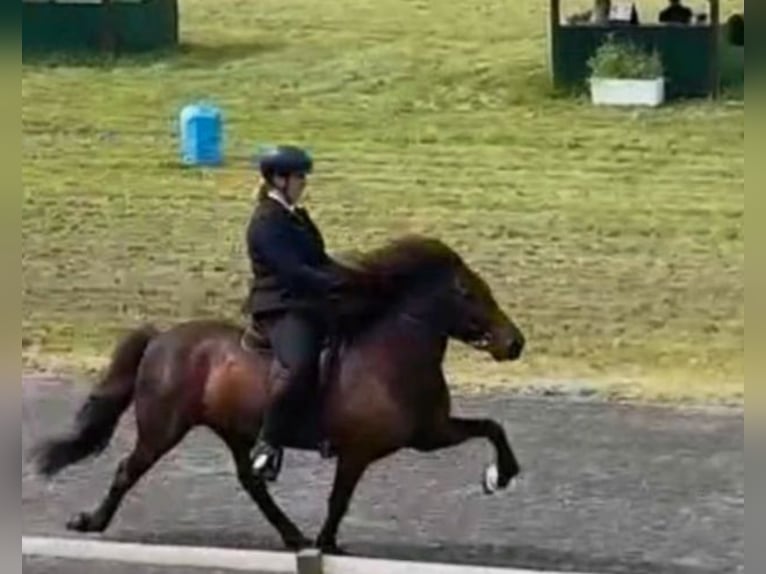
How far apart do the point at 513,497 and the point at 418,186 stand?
234 inches

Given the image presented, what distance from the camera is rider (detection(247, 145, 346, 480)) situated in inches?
247

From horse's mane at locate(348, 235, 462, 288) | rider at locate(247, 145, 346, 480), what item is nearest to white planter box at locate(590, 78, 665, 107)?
horse's mane at locate(348, 235, 462, 288)

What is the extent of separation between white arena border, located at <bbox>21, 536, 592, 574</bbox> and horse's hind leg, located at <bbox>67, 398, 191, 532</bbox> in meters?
0.41

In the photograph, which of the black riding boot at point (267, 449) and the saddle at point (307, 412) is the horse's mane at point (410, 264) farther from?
the black riding boot at point (267, 449)

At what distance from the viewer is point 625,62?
588 inches

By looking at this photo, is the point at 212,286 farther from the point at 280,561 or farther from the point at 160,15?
the point at 160,15

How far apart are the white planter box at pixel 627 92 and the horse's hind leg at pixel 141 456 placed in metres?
8.63

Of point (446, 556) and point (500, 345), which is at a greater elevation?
point (500, 345)

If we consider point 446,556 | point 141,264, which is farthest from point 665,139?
point 446,556

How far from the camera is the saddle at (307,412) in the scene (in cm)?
636

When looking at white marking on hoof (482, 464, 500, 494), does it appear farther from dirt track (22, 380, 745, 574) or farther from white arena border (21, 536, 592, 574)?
white arena border (21, 536, 592, 574)

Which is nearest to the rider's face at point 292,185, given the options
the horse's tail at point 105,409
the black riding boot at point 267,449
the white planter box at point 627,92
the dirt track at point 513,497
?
the black riding boot at point 267,449

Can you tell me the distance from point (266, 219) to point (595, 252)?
545 centimetres

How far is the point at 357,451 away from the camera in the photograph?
6.45 metres
